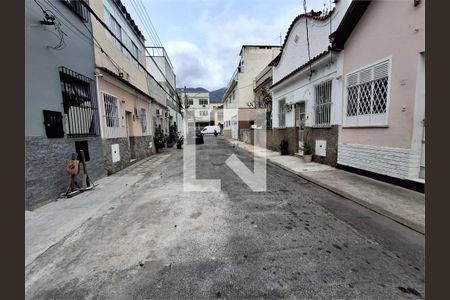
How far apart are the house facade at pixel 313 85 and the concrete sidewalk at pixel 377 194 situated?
4.88 ft

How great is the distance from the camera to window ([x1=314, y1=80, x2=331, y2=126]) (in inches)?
A: 317

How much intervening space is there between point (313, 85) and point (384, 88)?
356cm

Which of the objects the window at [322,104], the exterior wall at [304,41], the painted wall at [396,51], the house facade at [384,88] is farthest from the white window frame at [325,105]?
the painted wall at [396,51]

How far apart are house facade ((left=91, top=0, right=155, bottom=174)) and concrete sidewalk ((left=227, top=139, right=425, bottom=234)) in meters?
6.88

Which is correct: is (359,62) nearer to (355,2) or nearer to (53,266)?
(355,2)

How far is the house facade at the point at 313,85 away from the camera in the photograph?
7535 mm

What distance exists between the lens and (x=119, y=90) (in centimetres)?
901

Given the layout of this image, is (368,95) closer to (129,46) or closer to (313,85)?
(313,85)

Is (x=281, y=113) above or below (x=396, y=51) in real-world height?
below

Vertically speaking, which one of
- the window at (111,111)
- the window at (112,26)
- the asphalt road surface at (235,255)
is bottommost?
the asphalt road surface at (235,255)

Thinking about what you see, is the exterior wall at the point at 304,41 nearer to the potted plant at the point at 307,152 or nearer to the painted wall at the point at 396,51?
the painted wall at the point at 396,51

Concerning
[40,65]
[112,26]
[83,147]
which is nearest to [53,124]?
[40,65]

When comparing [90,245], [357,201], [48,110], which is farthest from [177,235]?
[48,110]

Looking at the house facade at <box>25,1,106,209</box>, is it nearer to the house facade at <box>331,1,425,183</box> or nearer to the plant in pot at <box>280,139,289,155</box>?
the house facade at <box>331,1,425,183</box>
